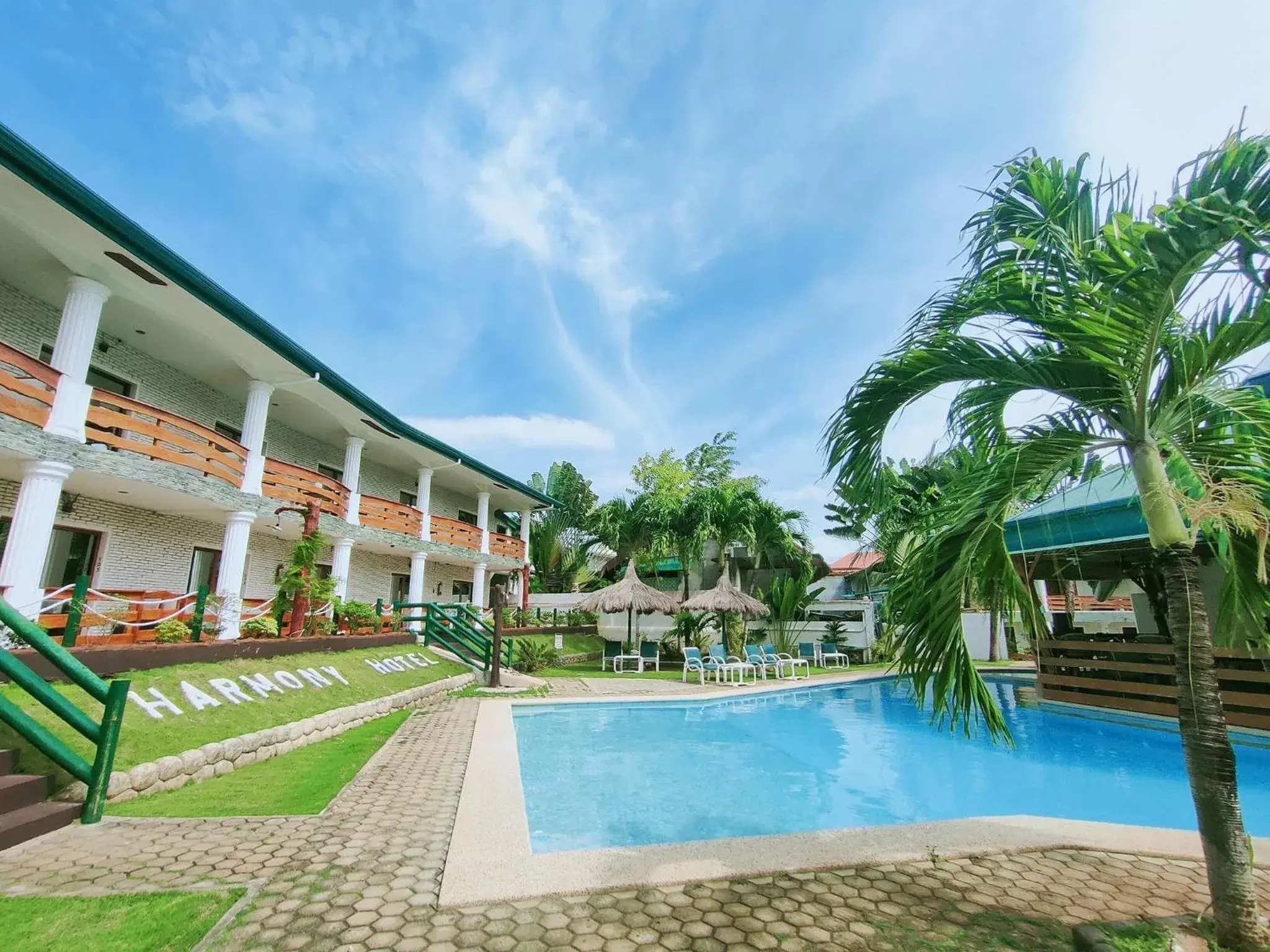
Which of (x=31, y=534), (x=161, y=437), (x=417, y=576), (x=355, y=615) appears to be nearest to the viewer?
(x=31, y=534)

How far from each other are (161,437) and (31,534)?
7.76ft

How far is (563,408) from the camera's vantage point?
30812 mm

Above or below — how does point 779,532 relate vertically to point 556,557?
above

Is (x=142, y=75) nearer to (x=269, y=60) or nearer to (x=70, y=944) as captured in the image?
(x=269, y=60)

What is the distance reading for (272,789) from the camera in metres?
5.50

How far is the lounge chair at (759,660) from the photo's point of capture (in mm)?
16578

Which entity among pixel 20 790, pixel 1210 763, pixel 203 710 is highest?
pixel 1210 763

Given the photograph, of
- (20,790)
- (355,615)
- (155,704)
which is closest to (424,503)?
(355,615)

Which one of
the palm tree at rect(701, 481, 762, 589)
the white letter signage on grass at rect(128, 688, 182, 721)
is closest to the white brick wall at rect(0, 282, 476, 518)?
the white letter signage on grass at rect(128, 688, 182, 721)

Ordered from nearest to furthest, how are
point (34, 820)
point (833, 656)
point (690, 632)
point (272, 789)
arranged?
point (34, 820) < point (272, 789) < point (833, 656) < point (690, 632)

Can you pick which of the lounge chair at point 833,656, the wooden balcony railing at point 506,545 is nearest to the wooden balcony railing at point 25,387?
the wooden balcony railing at point 506,545

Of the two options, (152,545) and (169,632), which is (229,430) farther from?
(169,632)

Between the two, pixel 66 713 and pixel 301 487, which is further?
pixel 301 487

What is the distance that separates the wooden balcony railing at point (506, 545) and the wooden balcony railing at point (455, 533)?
49.5 inches
